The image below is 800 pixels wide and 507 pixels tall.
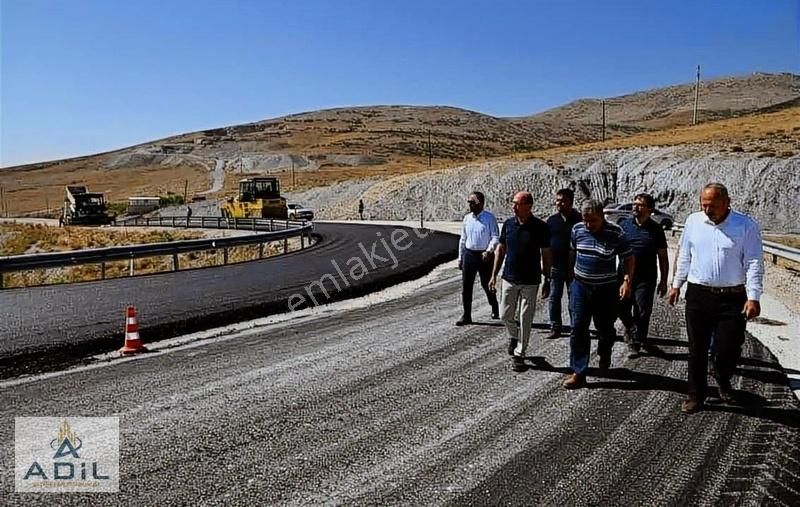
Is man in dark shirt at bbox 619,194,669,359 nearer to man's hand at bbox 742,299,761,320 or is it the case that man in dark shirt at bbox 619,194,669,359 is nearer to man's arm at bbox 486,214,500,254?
man's arm at bbox 486,214,500,254

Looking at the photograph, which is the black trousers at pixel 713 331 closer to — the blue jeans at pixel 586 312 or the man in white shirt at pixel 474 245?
the blue jeans at pixel 586 312

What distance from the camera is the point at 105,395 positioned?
6465 millimetres

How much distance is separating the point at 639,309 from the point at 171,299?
27.4ft

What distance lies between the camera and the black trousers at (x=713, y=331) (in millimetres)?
5773

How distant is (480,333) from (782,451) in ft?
15.1

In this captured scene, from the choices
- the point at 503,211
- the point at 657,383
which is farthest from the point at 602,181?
the point at 657,383

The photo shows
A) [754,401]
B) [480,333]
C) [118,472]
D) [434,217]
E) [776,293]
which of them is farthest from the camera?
[434,217]

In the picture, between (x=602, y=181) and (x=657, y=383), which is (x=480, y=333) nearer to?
(x=657, y=383)

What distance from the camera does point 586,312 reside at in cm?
671

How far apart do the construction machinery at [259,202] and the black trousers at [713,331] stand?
40121 millimetres

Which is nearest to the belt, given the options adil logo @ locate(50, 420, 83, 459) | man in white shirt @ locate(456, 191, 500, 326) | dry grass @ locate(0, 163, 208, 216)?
man in white shirt @ locate(456, 191, 500, 326)

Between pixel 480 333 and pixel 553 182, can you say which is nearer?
pixel 480 333

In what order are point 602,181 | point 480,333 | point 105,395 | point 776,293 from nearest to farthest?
point 105,395, point 480,333, point 776,293, point 602,181

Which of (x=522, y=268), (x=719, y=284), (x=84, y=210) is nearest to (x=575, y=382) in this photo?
(x=522, y=268)
